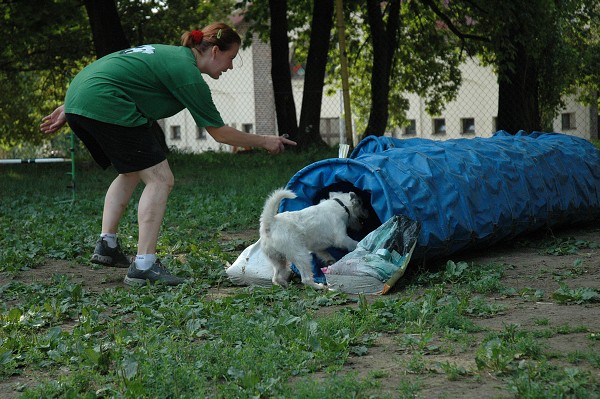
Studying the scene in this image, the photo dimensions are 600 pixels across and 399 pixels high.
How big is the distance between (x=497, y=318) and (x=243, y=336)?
54.8 inches

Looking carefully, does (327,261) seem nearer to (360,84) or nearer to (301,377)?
(301,377)

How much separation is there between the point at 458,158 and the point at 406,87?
20.3 meters

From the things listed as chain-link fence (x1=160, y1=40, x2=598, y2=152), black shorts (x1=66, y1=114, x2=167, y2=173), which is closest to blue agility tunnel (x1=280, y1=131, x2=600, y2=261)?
black shorts (x1=66, y1=114, x2=167, y2=173)

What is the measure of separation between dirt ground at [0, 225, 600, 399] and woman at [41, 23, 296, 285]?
0.63m

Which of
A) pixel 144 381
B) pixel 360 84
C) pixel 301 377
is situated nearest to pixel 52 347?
pixel 144 381

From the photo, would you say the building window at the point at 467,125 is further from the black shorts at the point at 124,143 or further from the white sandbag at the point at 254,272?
the black shorts at the point at 124,143

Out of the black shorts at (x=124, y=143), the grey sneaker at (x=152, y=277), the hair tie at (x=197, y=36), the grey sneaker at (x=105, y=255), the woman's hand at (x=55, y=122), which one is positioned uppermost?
the hair tie at (x=197, y=36)

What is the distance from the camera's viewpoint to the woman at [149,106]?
19.1ft

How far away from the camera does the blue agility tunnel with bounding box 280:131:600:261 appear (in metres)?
6.32

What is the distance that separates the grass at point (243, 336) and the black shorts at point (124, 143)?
35.2 inches

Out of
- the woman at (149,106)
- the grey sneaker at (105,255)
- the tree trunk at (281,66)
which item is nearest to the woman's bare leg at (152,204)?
the woman at (149,106)

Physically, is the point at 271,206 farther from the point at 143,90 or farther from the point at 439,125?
the point at 439,125

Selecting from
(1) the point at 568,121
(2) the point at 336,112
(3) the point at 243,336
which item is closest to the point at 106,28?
(3) the point at 243,336

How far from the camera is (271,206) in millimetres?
5887
